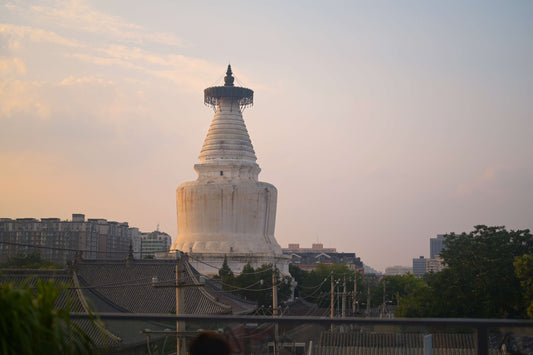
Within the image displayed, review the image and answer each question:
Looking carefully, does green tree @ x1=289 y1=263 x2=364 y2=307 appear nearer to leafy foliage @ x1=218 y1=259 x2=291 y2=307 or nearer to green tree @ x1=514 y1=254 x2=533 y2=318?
leafy foliage @ x1=218 y1=259 x2=291 y2=307

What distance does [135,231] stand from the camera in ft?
459

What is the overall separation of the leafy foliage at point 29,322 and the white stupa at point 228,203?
55643 mm

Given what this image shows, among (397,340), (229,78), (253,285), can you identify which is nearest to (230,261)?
(253,285)

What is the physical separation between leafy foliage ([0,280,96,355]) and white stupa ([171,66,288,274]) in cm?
5564

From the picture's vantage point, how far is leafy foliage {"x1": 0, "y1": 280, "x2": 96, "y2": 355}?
13.7 feet

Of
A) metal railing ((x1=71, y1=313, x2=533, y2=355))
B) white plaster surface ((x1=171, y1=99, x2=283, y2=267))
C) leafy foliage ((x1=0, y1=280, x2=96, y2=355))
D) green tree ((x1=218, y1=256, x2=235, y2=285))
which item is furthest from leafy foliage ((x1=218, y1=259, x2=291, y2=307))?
leafy foliage ((x1=0, y1=280, x2=96, y2=355))

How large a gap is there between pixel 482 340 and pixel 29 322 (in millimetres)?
3577

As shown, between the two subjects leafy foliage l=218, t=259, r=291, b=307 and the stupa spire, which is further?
the stupa spire

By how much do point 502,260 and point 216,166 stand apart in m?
35.8

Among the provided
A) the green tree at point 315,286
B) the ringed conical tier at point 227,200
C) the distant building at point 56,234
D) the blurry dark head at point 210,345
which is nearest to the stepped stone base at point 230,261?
the ringed conical tier at point 227,200

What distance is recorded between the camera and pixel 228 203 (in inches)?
2482

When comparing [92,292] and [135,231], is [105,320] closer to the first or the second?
[92,292]

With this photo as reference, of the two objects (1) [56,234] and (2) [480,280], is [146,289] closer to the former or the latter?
(2) [480,280]

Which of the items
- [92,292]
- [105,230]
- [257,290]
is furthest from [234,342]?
[105,230]
